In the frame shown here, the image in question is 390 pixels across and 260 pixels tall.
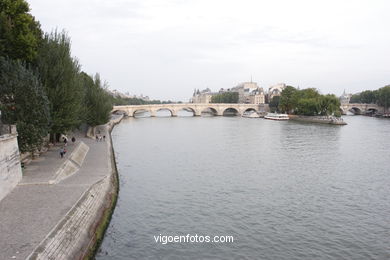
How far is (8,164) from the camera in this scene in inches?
646

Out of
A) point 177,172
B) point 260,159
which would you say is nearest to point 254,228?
point 177,172

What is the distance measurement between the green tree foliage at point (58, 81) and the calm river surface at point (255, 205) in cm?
597

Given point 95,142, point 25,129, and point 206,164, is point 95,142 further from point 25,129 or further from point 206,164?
point 25,129

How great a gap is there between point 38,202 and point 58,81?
13919 mm

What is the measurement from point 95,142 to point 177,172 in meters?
14.0

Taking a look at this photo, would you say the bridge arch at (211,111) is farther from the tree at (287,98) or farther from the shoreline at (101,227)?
the shoreline at (101,227)

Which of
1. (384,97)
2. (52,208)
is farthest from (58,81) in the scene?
(384,97)

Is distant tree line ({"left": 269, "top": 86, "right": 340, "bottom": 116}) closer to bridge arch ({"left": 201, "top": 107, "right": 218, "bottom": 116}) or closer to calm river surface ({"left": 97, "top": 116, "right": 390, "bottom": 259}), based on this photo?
bridge arch ({"left": 201, "top": 107, "right": 218, "bottom": 116})

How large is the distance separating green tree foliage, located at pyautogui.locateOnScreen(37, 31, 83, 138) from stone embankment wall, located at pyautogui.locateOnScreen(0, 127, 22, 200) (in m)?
7.71

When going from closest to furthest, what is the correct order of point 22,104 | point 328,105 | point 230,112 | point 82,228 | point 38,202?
point 82,228 < point 38,202 < point 22,104 < point 328,105 < point 230,112

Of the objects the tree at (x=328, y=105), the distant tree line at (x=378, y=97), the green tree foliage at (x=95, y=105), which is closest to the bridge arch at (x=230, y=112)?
the tree at (x=328, y=105)

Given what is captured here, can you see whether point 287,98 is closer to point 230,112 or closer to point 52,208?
point 230,112

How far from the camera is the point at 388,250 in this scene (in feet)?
45.5

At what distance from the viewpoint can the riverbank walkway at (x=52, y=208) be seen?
11.0 metres
